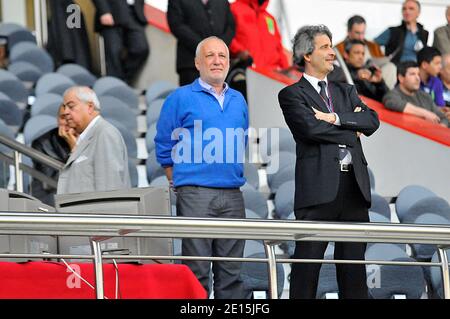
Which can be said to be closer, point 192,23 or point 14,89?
point 192,23

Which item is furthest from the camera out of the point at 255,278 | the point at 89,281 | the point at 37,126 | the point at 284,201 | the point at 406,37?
the point at 406,37

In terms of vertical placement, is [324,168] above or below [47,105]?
below

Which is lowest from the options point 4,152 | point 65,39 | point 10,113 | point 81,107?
point 4,152

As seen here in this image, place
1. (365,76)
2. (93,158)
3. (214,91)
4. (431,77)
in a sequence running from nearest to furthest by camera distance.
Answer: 1. (214,91)
2. (93,158)
3. (365,76)
4. (431,77)

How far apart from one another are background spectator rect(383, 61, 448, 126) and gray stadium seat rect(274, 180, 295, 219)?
6.57 ft

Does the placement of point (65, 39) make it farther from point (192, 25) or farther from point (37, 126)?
point (37, 126)

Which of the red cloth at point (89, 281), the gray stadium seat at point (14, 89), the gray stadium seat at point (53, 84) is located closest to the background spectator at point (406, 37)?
the gray stadium seat at point (53, 84)

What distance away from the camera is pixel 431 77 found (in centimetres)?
1147

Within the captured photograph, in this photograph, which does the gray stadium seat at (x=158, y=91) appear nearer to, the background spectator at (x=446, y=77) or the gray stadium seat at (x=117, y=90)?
the gray stadium seat at (x=117, y=90)

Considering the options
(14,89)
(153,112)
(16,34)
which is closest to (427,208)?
(153,112)

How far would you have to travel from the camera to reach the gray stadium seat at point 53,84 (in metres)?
11.1

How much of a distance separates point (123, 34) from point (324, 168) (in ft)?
18.9

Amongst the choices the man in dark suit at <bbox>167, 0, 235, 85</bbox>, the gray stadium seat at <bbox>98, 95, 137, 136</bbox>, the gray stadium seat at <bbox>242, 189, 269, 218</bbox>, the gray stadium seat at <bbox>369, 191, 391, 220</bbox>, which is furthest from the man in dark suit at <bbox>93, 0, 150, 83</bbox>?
the gray stadium seat at <bbox>369, 191, 391, 220</bbox>
